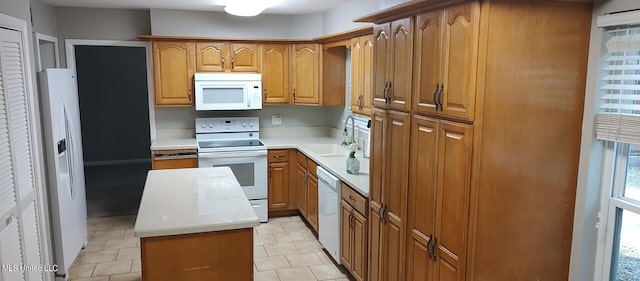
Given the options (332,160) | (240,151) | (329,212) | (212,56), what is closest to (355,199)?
(329,212)

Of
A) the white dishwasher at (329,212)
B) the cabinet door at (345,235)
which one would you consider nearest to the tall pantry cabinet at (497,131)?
the cabinet door at (345,235)

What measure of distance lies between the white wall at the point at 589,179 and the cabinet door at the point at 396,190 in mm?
839

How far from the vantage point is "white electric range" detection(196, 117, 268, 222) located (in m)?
4.83

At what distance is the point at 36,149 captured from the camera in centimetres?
308

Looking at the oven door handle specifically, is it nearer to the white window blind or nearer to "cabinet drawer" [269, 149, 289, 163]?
"cabinet drawer" [269, 149, 289, 163]

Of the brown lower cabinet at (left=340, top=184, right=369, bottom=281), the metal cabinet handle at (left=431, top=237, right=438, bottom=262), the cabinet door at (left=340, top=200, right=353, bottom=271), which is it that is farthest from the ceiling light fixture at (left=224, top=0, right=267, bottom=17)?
the metal cabinet handle at (left=431, top=237, right=438, bottom=262)

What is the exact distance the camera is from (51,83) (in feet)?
11.2

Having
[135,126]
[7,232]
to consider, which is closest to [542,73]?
[7,232]

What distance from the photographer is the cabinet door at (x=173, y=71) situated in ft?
15.9

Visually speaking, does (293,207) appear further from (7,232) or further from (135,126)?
(135,126)

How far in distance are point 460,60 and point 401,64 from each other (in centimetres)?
56

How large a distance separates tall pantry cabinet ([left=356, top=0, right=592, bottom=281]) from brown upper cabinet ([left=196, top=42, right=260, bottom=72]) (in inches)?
121

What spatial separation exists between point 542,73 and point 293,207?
12.0 feet

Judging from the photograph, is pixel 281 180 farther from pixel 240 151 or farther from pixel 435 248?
pixel 435 248
